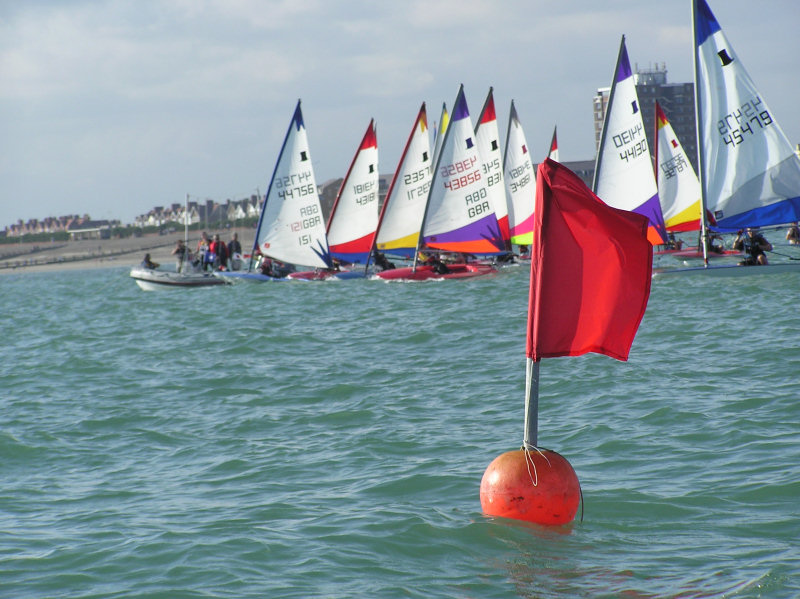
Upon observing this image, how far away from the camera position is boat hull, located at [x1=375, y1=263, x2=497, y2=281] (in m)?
31.2

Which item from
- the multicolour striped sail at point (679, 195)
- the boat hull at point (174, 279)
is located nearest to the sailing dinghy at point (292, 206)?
the boat hull at point (174, 279)

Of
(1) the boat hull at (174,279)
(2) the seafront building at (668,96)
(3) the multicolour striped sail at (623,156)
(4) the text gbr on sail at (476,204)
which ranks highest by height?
(2) the seafront building at (668,96)

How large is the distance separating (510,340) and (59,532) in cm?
1052

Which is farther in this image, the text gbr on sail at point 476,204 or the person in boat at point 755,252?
the text gbr on sail at point 476,204

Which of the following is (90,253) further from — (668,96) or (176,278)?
(668,96)

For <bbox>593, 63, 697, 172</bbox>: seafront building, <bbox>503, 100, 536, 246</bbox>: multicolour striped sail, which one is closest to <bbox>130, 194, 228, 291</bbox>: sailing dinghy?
<bbox>503, 100, 536, 246</bbox>: multicolour striped sail

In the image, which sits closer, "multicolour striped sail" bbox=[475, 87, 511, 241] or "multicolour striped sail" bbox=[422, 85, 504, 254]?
"multicolour striped sail" bbox=[422, 85, 504, 254]

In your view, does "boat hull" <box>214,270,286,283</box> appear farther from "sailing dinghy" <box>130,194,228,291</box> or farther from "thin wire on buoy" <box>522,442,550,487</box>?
"thin wire on buoy" <box>522,442,550,487</box>

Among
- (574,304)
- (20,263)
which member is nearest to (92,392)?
(574,304)

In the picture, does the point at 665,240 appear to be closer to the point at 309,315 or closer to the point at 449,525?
the point at 309,315

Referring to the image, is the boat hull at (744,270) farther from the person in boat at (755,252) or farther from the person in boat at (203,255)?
the person in boat at (203,255)

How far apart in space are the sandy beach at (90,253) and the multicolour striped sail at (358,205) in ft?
140

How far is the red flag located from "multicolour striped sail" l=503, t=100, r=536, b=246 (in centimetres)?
3043

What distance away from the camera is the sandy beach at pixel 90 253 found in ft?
298
